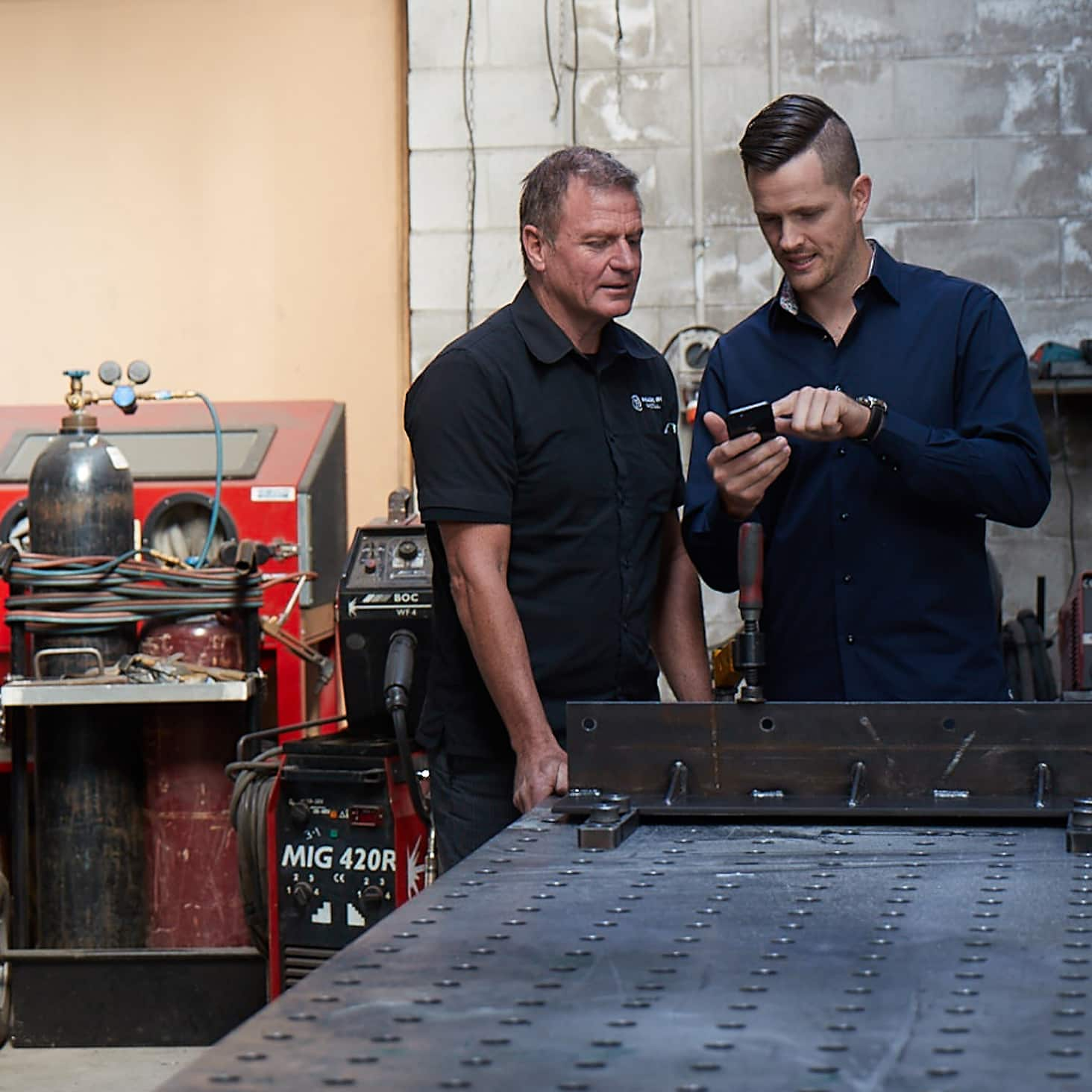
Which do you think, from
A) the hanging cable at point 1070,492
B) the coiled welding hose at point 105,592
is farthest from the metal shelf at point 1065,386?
the coiled welding hose at point 105,592

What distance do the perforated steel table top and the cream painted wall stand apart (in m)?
2.89

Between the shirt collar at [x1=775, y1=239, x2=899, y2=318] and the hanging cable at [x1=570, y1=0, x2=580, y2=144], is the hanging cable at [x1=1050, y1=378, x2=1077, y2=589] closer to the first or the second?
the hanging cable at [x1=570, y1=0, x2=580, y2=144]

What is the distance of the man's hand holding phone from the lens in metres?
1.53

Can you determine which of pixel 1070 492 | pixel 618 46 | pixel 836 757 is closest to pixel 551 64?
pixel 618 46

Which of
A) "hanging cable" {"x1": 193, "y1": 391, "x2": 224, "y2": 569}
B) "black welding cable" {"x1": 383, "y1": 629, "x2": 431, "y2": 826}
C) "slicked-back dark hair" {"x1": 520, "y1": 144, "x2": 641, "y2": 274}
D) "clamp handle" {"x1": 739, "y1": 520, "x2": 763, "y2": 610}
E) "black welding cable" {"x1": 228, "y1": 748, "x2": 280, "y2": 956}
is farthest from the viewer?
"hanging cable" {"x1": 193, "y1": 391, "x2": 224, "y2": 569}

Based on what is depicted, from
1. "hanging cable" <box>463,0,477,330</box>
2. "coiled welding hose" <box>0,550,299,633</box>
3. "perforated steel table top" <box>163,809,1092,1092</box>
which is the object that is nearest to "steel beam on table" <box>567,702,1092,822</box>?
"perforated steel table top" <box>163,809,1092,1092</box>

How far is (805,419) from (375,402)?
2549mm

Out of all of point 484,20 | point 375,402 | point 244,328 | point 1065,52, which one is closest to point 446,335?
point 375,402

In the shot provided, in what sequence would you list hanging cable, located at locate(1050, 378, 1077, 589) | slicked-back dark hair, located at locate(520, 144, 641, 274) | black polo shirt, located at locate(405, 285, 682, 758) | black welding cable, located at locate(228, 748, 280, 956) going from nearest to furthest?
black polo shirt, located at locate(405, 285, 682, 758), slicked-back dark hair, located at locate(520, 144, 641, 274), black welding cable, located at locate(228, 748, 280, 956), hanging cable, located at locate(1050, 378, 1077, 589)

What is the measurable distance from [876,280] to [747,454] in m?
0.30

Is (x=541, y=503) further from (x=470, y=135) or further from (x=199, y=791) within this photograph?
(x=470, y=135)

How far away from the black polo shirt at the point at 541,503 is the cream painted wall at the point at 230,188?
82.3 inches

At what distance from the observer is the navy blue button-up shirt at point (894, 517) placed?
167 cm

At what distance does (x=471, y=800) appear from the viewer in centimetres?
186
